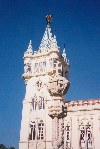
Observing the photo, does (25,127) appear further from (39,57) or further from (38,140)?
(39,57)

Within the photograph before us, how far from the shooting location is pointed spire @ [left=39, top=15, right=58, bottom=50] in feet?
136

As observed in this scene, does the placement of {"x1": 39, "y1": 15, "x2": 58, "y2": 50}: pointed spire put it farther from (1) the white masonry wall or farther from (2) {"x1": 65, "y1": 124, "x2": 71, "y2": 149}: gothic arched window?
(2) {"x1": 65, "y1": 124, "x2": 71, "y2": 149}: gothic arched window

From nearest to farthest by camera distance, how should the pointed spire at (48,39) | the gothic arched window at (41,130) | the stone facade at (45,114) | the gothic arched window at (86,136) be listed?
the gothic arched window at (86,136), the stone facade at (45,114), the gothic arched window at (41,130), the pointed spire at (48,39)

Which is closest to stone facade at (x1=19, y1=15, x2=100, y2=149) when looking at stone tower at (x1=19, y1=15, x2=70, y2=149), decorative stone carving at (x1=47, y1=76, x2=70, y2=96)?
stone tower at (x1=19, y1=15, x2=70, y2=149)

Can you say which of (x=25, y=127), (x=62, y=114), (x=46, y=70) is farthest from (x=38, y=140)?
(x=62, y=114)

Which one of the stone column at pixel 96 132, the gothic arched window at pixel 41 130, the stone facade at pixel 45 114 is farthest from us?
the gothic arched window at pixel 41 130

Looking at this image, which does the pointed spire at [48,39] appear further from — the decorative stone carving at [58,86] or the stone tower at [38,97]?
the decorative stone carving at [58,86]

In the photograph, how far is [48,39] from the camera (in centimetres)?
4519

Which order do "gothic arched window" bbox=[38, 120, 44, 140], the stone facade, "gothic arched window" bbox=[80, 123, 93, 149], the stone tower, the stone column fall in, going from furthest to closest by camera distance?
"gothic arched window" bbox=[38, 120, 44, 140] < the stone tower < the stone facade < "gothic arched window" bbox=[80, 123, 93, 149] < the stone column

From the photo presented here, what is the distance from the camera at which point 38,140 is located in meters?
33.1

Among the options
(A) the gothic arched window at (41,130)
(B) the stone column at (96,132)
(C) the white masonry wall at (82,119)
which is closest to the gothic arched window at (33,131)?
(A) the gothic arched window at (41,130)

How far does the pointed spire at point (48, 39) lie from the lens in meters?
41.4

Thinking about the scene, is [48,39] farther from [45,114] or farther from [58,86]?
[58,86]

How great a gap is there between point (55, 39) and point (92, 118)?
1635 centimetres
